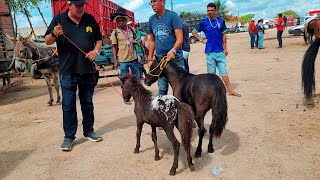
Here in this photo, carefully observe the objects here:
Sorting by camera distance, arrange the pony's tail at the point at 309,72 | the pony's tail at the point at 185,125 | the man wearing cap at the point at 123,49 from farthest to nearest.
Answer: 1. the man wearing cap at the point at 123,49
2. the pony's tail at the point at 309,72
3. the pony's tail at the point at 185,125

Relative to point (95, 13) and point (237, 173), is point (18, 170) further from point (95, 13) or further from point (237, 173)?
point (95, 13)

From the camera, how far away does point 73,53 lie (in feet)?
14.7

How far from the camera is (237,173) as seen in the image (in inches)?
137

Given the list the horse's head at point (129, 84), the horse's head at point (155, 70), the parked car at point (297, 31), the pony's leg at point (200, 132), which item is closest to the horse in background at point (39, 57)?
the horse's head at point (155, 70)

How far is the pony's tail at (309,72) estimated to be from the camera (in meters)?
5.58

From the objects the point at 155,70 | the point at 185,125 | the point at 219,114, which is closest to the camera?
the point at 185,125

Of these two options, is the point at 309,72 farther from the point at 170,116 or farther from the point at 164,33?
the point at 170,116

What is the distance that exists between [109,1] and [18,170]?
1473 cm

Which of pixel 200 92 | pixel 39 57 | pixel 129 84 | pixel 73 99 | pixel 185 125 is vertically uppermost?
pixel 39 57

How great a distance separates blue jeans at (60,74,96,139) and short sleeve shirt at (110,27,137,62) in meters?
1.54

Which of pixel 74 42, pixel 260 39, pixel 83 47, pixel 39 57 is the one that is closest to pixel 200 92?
pixel 83 47

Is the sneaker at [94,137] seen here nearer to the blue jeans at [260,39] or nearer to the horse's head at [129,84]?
the horse's head at [129,84]

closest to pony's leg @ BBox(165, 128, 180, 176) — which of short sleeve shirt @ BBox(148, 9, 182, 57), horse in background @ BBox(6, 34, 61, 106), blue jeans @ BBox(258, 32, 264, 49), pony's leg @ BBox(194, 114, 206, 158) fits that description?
pony's leg @ BBox(194, 114, 206, 158)

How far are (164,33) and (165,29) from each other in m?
0.07
